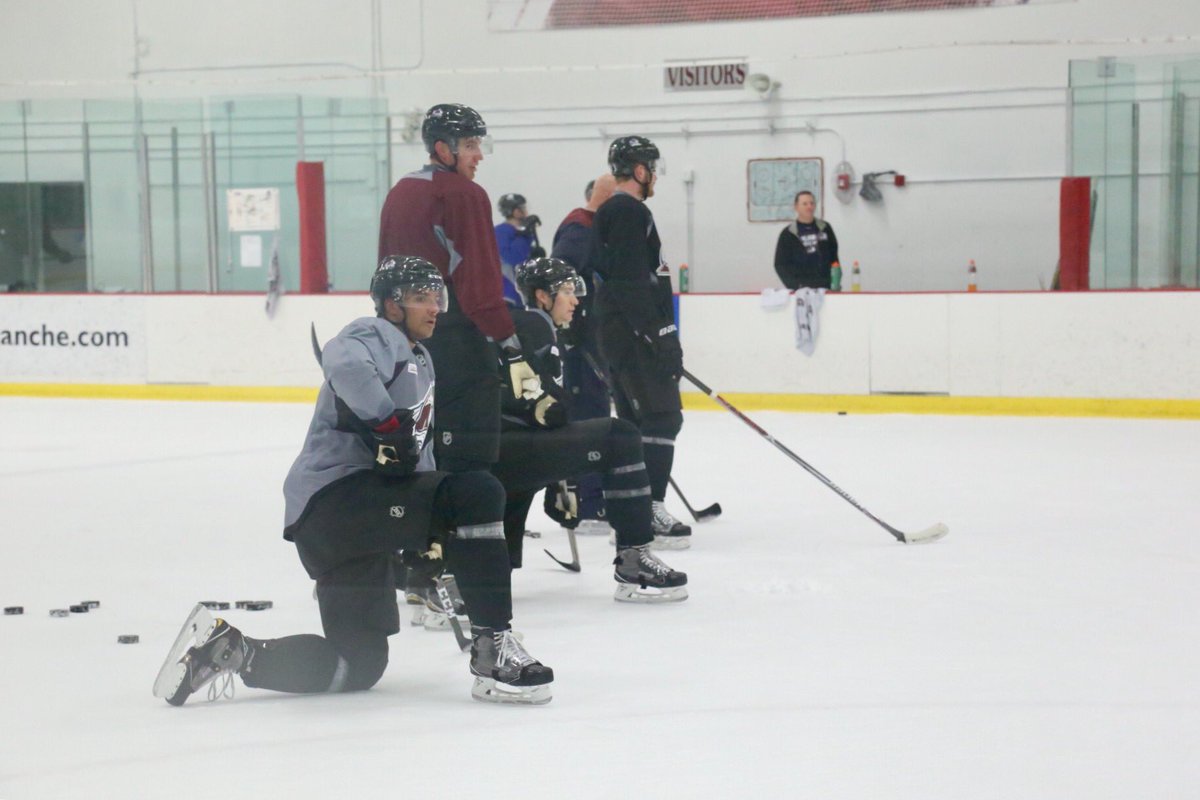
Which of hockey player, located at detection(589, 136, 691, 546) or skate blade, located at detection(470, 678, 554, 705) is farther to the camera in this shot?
hockey player, located at detection(589, 136, 691, 546)

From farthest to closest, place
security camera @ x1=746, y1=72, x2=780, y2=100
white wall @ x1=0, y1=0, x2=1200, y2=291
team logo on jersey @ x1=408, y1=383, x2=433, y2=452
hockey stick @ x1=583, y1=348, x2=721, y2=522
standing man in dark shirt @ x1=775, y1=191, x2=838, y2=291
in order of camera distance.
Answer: security camera @ x1=746, y1=72, x2=780, y2=100 → white wall @ x1=0, y1=0, x2=1200, y2=291 → standing man in dark shirt @ x1=775, y1=191, x2=838, y2=291 → hockey stick @ x1=583, y1=348, x2=721, y2=522 → team logo on jersey @ x1=408, y1=383, x2=433, y2=452

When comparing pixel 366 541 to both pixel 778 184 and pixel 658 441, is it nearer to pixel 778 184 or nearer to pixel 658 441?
pixel 658 441

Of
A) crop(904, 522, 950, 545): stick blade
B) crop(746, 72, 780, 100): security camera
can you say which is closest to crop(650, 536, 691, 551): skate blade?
crop(904, 522, 950, 545): stick blade

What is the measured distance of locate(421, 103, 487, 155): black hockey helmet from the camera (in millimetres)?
3734

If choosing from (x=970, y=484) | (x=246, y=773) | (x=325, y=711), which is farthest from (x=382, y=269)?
(x=970, y=484)

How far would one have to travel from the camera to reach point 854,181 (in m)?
11.4

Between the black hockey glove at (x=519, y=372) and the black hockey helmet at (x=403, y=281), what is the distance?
0.68 meters

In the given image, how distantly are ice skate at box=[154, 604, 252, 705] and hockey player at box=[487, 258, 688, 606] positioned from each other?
1091mm

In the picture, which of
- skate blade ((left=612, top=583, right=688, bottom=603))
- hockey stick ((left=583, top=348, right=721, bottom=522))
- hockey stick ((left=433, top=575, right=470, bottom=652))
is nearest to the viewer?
hockey stick ((left=433, top=575, right=470, bottom=652))

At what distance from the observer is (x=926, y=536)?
188 inches

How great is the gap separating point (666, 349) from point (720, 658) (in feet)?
5.29

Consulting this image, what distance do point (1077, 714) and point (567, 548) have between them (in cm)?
222

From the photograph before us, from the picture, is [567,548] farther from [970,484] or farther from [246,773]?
[246,773]

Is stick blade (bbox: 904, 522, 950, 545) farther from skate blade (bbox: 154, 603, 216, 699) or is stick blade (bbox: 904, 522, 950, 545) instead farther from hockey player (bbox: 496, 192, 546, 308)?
hockey player (bbox: 496, 192, 546, 308)
